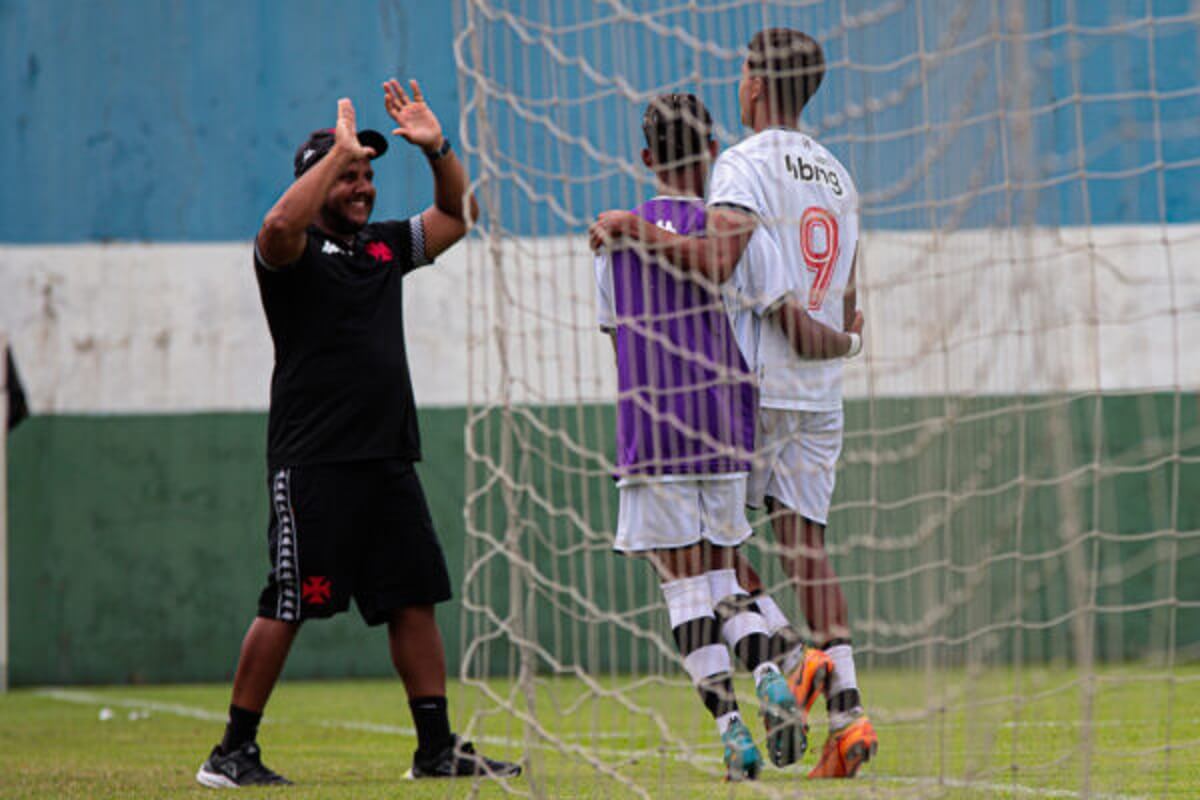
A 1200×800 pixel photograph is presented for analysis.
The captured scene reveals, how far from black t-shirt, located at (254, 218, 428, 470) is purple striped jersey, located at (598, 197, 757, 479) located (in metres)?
0.92

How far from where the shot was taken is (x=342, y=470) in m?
5.49

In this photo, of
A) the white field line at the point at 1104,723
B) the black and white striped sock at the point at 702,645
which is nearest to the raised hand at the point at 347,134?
the black and white striped sock at the point at 702,645

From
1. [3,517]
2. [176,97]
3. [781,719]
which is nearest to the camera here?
[781,719]

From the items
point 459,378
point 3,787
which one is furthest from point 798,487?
point 459,378

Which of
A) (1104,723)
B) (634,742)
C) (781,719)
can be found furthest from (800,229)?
(1104,723)

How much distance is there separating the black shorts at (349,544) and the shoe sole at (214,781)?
50 cm

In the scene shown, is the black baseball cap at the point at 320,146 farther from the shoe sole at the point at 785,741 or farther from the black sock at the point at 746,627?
the shoe sole at the point at 785,741

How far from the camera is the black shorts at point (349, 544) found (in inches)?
213

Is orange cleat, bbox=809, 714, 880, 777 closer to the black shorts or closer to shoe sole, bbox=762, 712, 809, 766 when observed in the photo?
shoe sole, bbox=762, 712, 809, 766

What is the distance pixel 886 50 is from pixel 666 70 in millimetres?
3493

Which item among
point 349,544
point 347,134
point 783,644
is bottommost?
point 783,644

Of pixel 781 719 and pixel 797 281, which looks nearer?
pixel 781 719

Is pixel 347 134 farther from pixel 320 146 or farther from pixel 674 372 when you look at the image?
pixel 674 372

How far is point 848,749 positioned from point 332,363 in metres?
2.01
